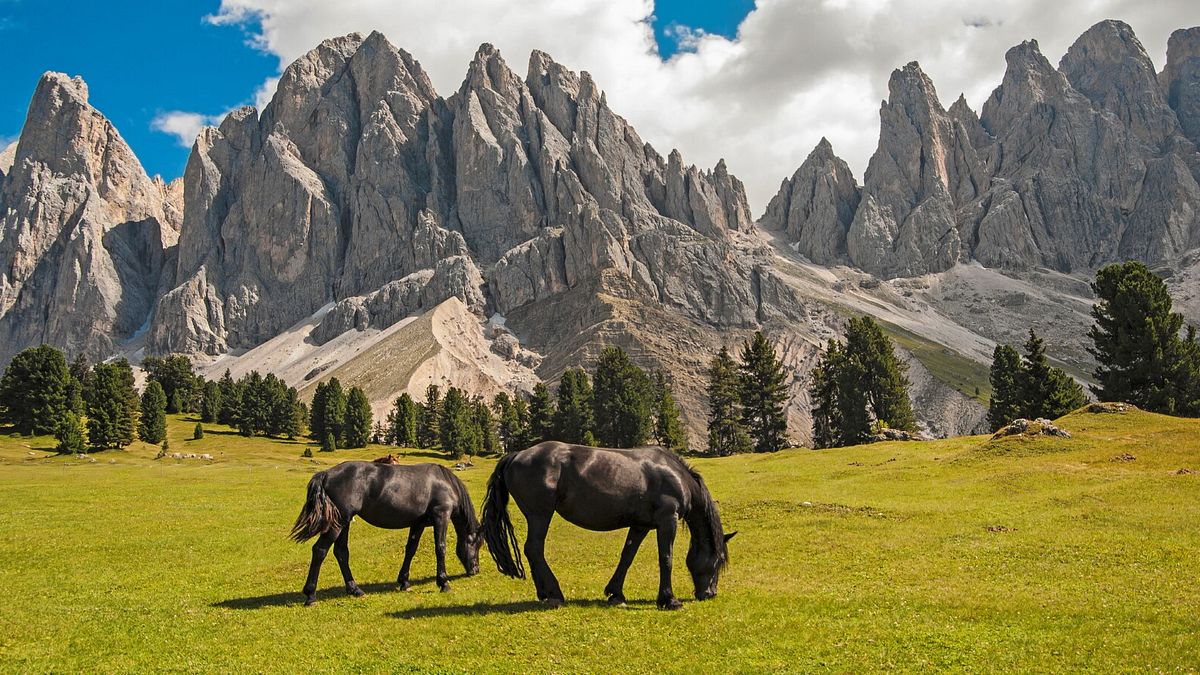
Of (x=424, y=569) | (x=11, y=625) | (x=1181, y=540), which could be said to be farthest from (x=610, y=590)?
(x=1181, y=540)

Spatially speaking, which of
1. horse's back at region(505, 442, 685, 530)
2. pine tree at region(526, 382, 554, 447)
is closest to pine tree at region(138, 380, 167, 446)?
pine tree at region(526, 382, 554, 447)

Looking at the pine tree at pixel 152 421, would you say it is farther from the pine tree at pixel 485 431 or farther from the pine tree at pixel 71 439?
the pine tree at pixel 485 431

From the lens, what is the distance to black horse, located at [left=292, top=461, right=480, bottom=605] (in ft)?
62.5

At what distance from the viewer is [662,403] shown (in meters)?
114

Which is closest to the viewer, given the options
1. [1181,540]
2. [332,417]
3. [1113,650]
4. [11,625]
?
[1113,650]

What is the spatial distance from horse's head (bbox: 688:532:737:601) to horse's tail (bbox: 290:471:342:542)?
29.8ft

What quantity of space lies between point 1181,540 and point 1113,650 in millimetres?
12763

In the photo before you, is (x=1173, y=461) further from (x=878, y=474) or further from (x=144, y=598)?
(x=144, y=598)

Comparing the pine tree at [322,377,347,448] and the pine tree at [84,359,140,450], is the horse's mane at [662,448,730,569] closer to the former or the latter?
the pine tree at [84,359,140,450]

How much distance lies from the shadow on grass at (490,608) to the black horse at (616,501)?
33cm

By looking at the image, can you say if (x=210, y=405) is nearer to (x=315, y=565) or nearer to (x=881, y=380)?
(x=881, y=380)

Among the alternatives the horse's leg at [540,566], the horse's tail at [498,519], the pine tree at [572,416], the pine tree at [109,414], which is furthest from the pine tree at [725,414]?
the horse's leg at [540,566]

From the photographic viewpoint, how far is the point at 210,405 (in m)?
139

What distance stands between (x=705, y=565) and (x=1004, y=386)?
83.4 metres
